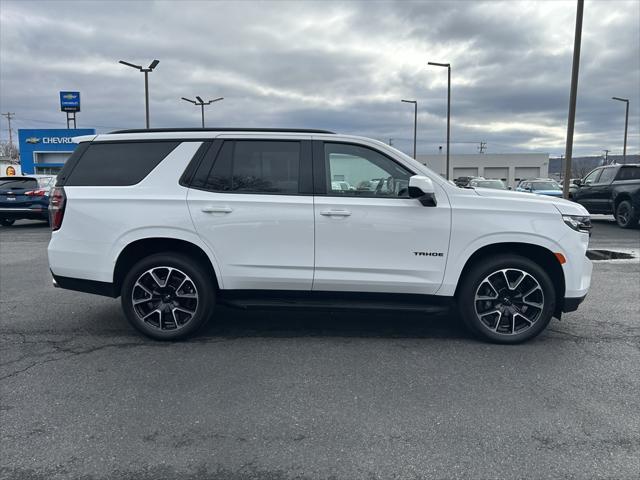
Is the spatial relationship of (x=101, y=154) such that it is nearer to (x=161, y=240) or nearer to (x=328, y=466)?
(x=161, y=240)

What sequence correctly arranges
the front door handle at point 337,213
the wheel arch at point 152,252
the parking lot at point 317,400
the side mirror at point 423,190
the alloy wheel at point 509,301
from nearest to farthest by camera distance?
the parking lot at point 317,400 → the side mirror at point 423,190 → the front door handle at point 337,213 → the alloy wheel at point 509,301 → the wheel arch at point 152,252

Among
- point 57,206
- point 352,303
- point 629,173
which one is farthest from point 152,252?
point 629,173

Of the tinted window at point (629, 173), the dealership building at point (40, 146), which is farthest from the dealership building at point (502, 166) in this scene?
the tinted window at point (629, 173)

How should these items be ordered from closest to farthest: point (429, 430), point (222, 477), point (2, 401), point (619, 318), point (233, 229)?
point (222, 477), point (429, 430), point (2, 401), point (233, 229), point (619, 318)

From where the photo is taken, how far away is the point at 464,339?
4789 mm

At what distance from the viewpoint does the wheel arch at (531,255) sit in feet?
15.0

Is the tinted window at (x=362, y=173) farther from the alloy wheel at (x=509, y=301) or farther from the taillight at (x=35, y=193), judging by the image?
the taillight at (x=35, y=193)

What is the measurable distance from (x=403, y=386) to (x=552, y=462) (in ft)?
3.87

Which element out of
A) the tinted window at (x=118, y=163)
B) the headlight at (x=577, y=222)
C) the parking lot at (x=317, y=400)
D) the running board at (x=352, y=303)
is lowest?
the parking lot at (x=317, y=400)

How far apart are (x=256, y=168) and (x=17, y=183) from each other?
13.5 meters

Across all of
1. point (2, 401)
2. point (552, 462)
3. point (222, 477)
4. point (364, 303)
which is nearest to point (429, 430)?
point (552, 462)

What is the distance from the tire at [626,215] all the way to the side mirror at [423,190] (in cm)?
1265

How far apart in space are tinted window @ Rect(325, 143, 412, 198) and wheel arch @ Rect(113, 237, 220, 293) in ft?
4.36

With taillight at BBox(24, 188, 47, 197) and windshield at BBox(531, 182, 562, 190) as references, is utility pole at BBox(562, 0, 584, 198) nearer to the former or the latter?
windshield at BBox(531, 182, 562, 190)
